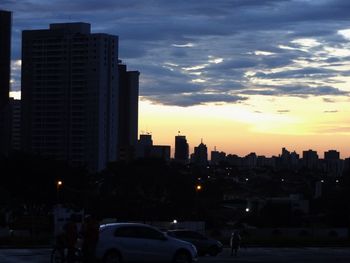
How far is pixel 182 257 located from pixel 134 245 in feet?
6.61

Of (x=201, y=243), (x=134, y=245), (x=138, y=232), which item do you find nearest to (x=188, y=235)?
(x=201, y=243)

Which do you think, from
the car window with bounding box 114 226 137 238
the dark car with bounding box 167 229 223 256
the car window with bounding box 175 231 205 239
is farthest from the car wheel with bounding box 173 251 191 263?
the dark car with bounding box 167 229 223 256

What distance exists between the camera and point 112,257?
86.1 feet

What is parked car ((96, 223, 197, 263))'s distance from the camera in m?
26.2

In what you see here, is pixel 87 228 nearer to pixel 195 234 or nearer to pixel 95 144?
pixel 195 234

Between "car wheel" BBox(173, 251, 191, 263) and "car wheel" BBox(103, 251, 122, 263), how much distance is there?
211cm

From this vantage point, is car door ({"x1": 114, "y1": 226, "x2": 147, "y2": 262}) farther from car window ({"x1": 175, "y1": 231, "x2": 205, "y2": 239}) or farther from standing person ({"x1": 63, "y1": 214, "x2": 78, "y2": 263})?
car window ({"x1": 175, "y1": 231, "x2": 205, "y2": 239})

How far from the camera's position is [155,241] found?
27.0 m

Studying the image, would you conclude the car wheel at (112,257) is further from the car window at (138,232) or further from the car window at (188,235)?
the car window at (188,235)

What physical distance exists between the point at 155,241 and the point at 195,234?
45.8 ft

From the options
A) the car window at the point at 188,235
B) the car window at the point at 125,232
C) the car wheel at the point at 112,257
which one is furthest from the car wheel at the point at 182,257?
the car window at the point at 188,235

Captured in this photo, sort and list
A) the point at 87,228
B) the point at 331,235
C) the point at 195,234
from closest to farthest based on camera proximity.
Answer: the point at 87,228, the point at 195,234, the point at 331,235

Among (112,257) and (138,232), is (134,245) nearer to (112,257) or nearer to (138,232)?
(138,232)

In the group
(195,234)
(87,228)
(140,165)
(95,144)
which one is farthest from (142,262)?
(95,144)
